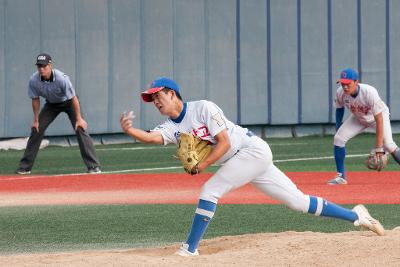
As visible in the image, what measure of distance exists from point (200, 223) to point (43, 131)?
9579 mm

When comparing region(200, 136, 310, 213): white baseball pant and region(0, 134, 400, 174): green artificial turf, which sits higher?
region(200, 136, 310, 213): white baseball pant

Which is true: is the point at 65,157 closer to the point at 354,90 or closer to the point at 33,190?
the point at 33,190

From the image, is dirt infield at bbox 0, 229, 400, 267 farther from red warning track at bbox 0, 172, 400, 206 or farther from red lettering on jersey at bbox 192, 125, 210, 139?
red warning track at bbox 0, 172, 400, 206

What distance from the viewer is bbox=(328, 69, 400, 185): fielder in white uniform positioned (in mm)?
15016

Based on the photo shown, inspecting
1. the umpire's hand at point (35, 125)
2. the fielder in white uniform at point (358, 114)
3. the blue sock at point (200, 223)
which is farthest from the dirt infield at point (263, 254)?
the umpire's hand at point (35, 125)

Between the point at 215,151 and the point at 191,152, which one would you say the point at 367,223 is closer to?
the point at 215,151

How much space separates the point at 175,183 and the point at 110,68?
10.1 m

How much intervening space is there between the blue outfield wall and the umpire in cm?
Answer: 639

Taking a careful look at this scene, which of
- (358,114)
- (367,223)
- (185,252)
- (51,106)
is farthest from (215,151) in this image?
(51,106)

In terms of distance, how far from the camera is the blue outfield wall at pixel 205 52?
24.8 meters

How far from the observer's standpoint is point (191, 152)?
9047 millimetres

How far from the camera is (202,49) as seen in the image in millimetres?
27438

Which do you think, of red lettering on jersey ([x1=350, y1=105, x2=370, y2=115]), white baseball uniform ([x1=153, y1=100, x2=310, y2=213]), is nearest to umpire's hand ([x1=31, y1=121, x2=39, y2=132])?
red lettering on jersey ([x1=350, y1=105, x2=370, y2=115])

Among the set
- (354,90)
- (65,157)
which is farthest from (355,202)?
(65,157)
